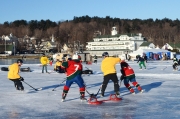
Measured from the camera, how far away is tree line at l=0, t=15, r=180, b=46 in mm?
134875

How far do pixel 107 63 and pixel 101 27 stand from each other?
143306 mm

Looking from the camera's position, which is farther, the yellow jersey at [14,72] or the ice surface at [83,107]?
the yellow jersey at [14,72]

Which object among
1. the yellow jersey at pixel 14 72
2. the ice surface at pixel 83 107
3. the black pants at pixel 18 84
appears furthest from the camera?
the black pants at pixel 18 84

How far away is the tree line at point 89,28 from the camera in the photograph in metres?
135

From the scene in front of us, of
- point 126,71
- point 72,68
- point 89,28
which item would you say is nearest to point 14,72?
point 72,68

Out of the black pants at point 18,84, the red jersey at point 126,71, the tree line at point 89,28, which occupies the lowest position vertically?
the black pants at point 18,84

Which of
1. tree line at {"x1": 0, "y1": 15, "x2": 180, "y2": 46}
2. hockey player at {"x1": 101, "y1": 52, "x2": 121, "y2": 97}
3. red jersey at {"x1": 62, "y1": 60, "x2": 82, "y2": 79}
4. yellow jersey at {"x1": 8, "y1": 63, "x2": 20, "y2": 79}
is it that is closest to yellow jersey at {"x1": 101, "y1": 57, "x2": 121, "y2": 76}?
hockey player at {"x1": 101, "y1": 52, "x2": 121, "y2": 97}

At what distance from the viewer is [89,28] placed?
146 metres

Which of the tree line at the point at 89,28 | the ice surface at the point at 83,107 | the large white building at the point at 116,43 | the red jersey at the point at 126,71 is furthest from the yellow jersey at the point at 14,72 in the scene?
the tree line at the point at 89,28

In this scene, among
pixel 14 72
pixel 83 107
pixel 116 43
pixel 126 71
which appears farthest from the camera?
pixel 116 43

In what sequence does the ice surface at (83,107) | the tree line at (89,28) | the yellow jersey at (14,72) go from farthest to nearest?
the tree line at (89,28) → the yellow jersey at (14,72) → the ice surface at (83,107)

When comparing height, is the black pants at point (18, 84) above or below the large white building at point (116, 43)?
below

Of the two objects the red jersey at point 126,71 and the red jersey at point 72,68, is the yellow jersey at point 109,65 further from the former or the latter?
the red jersey at point 72,68

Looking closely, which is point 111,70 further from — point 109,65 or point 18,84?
point 18,84
